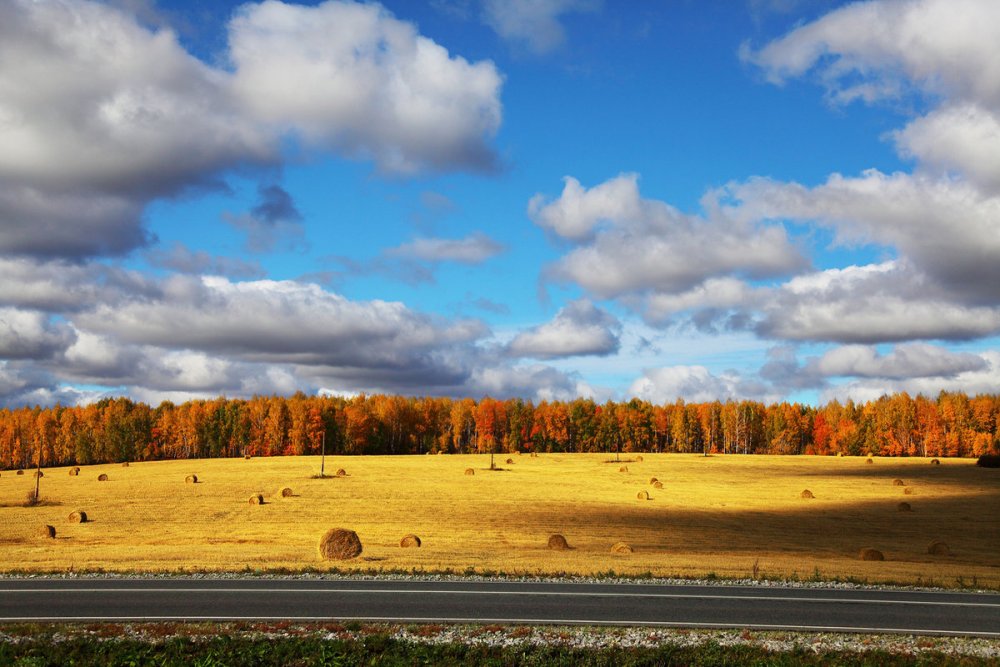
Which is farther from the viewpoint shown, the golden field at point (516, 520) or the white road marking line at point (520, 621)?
the golden field at point (516, 520)

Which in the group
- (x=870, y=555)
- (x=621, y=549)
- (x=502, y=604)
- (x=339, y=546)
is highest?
(x=502, y=604)

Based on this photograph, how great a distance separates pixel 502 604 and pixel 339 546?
1347 centimetres

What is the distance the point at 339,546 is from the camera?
3139 centimetres

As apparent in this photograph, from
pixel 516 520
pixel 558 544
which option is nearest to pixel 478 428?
pixel 516 520

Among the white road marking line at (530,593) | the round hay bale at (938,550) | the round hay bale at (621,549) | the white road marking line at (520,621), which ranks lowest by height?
the round hay bale at (938,550)

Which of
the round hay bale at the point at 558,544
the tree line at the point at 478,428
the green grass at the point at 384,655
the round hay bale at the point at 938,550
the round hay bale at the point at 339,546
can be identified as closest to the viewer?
the green grass at the point at 384,655

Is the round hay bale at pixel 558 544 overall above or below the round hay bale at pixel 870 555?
above

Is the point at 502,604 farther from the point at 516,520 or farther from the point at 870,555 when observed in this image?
the point at 516,520

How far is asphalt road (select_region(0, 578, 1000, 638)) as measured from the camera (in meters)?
17.7

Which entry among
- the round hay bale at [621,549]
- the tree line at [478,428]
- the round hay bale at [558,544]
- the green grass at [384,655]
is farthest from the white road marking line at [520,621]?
the tree line at [478,428]

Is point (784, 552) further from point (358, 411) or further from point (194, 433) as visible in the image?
point (194, 433)

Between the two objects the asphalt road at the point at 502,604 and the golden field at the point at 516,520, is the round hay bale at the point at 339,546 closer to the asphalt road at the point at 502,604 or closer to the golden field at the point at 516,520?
the golden field at the point at 516,520

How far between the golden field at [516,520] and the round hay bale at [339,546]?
2.20ft

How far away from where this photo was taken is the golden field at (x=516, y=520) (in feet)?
98.5
